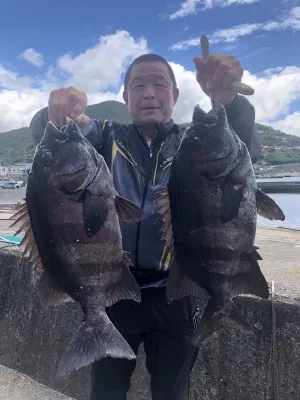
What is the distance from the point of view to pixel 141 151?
293 centimetres

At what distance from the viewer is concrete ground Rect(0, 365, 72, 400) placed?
3.65 metres

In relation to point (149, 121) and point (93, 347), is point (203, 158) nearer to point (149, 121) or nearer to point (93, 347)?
point (149, 121)

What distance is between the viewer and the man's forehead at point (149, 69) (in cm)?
293

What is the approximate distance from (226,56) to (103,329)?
1.76 m

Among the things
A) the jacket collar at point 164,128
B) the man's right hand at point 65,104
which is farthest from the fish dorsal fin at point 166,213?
the man's right hand at point 65,104

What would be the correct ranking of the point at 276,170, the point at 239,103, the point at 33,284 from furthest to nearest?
1. the point at 276,170
2. the point at 33,284
3. the point at 239,103

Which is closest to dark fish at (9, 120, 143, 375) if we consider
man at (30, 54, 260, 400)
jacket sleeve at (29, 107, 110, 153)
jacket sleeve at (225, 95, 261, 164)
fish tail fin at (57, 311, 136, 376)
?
fish tail fin at (57, 311, 136, 376)

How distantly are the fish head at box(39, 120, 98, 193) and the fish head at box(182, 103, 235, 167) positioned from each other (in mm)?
585

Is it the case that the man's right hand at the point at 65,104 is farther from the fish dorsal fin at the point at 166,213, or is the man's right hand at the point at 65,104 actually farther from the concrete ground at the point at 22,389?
the concrete ground at the point at 22,389

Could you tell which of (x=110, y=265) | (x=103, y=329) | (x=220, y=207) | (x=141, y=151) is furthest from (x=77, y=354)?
(x=141, y=151)

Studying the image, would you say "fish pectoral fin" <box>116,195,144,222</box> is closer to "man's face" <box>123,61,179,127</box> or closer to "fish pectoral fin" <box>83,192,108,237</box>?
"fish pectoral fin" <box>83,192,108,237</box>

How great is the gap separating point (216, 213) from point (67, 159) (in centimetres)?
92

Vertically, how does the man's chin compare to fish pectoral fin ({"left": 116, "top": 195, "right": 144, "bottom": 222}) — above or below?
above

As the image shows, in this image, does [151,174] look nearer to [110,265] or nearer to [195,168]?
[195,168]
